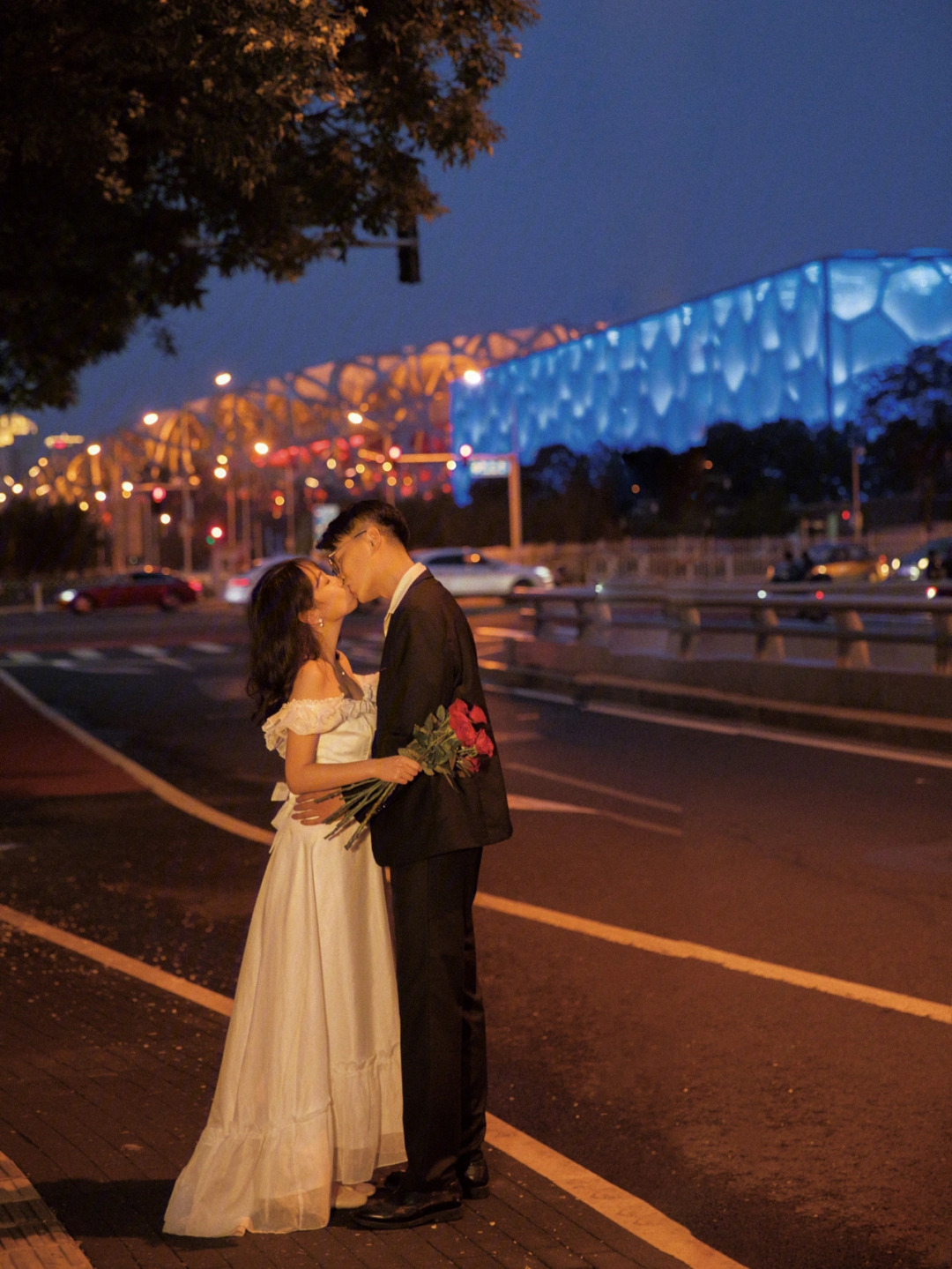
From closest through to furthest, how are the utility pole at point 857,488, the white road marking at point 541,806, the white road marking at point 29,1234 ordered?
the white road marking at point 29,1234 < the white road marking at point 541,806 < the utility pole at point 857,488

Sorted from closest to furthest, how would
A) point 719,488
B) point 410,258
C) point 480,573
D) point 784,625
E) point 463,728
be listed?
point 463,728 < point 410,258 < point 784,625 < point 480,573 < point 719,488

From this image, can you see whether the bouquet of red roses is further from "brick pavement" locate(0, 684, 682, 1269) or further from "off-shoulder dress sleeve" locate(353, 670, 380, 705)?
"brick pavement" locate(0, 684, 682, 1269)

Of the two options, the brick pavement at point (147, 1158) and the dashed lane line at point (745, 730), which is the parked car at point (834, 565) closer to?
the dashed lane line at point (745, 730)

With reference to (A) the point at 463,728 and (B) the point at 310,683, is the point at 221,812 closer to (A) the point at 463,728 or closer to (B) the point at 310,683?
(B) the point at 310,683

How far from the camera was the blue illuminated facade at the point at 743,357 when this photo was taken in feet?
301

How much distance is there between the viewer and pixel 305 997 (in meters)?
3.95

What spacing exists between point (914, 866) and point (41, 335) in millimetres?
12828

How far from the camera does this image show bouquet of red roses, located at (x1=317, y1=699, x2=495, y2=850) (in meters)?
3.75

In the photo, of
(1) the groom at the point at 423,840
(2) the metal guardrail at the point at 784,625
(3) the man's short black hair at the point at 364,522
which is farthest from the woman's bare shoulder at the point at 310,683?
(2) the metal guardrail at the point at 784,625

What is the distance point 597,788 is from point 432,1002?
8.30 m

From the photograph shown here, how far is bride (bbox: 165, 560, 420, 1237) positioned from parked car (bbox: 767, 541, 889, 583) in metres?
40.4

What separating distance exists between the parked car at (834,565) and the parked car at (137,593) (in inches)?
811

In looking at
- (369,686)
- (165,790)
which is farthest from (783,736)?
(369,686)

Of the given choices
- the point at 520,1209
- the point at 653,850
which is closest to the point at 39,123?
the point at 653,850
